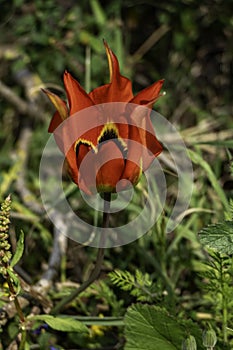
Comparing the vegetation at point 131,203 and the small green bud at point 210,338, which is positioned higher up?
the vegetation at point 131,203

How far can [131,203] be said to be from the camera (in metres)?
1.75

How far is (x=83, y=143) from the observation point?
116cm

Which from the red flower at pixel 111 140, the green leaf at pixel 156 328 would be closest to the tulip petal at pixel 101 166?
the red flower at pixel 111 140

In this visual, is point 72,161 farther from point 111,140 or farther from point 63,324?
point 63,324

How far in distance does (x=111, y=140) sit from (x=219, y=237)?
26 cm

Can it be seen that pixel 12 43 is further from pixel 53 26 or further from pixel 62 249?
pixel 62 249

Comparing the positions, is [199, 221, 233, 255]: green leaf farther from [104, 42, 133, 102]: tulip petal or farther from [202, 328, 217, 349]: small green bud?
[104, 42, 133, 102]: tulip petal

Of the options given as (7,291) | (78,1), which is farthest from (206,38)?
(7,291)

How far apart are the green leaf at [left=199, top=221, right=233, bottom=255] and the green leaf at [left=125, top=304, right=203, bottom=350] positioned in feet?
0.73

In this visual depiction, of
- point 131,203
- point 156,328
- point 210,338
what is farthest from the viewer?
point 131,203

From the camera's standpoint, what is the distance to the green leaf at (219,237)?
1130 mm

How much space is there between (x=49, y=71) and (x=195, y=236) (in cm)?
107

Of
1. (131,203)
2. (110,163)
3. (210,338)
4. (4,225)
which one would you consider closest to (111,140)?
(110,163)

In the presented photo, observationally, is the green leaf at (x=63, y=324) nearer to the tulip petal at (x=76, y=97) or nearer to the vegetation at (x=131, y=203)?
the vegetation at (x=131, y=203)
